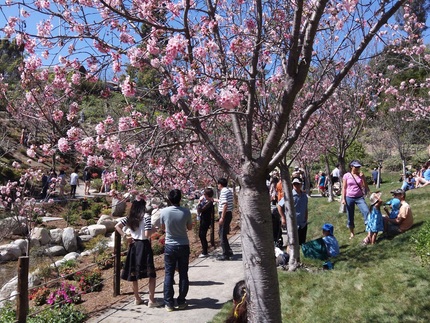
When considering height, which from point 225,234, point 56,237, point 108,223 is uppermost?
point 225,234

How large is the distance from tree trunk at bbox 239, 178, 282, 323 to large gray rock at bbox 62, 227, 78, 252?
39.6 feet

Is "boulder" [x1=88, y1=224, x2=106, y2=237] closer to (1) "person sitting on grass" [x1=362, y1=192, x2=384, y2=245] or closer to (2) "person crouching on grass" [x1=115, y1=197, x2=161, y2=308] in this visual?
(2) "person crouching on grass" [x1=115, y1=197, x2=161, y2=308]

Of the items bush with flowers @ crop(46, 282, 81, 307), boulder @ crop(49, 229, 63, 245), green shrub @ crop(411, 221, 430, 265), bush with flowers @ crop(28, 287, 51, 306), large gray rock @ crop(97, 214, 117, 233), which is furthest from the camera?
large gray rock @ crop(97, 214, 117, 233)

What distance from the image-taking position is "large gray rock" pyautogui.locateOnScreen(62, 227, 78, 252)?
46.9 feet

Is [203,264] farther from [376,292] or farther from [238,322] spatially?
[238,322]

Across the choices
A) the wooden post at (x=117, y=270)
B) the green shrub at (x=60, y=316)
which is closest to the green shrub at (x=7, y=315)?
the green shrub at (x=60, y=316)

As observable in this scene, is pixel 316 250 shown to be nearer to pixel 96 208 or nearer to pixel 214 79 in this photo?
pixel 214 79

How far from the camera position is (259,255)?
3416mm

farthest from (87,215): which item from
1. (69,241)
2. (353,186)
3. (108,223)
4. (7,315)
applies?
(353,186)

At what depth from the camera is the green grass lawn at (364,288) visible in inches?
175

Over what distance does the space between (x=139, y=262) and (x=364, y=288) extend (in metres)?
2.94

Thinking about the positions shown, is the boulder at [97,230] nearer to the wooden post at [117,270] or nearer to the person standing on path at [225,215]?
the person standing on path at [225,215]

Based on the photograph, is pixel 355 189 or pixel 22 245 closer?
pixel 355 189

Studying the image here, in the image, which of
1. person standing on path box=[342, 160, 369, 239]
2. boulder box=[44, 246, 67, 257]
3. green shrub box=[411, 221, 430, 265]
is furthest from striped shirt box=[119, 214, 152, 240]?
boulder box=[44, 246, 67, 257]
